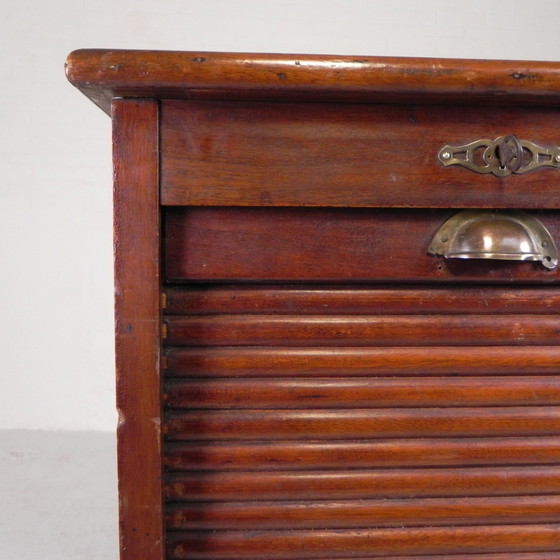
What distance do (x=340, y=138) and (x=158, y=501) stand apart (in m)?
0.51

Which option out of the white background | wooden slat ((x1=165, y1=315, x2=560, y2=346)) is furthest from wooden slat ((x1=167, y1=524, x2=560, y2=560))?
the white background

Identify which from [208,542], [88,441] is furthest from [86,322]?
[208,542]

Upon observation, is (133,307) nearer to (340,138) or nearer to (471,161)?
(340,138)

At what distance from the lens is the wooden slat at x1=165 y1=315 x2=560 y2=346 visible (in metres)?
0.80

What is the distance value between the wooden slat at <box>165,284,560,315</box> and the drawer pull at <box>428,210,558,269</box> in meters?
0.06

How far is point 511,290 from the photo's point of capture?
824mm

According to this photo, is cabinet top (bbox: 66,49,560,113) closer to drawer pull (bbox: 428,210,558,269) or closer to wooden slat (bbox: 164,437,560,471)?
drawer pull (bbox: 428,210,558,269)

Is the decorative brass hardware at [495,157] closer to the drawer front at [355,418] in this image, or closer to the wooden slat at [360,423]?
the drawer front at [355,418]

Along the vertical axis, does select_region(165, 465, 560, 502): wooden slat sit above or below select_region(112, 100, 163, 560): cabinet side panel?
below

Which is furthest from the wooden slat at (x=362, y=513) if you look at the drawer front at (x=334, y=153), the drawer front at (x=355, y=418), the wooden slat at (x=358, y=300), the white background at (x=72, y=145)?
the white background at (x=72, y=145)

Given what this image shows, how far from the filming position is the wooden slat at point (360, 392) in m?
0.80

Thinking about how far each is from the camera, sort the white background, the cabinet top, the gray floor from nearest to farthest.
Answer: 1. the cabinet top
2. the gray floor
3. the white background

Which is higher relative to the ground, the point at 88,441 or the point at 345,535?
the point at 88,441

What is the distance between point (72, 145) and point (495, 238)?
1.48 metres
